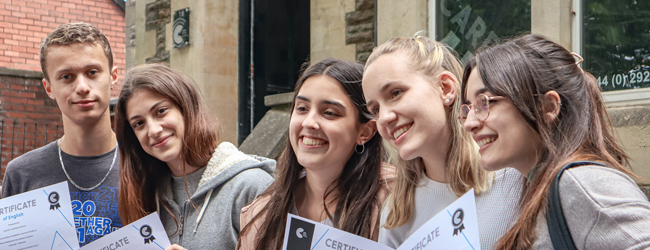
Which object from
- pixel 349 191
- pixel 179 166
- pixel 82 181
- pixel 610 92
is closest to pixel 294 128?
pixel 349 191

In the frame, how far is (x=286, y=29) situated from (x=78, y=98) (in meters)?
5.38

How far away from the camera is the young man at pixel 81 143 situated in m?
2.81

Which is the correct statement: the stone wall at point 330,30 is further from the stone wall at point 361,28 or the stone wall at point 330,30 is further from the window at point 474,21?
the window at point 474,21

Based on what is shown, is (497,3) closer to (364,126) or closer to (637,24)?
(637,24)

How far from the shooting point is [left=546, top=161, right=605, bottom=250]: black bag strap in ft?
4.36

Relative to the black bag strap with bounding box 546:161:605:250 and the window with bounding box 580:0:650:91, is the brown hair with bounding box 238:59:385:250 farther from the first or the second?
the window with bounding box 580:0:650:91

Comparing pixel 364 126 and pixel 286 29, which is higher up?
pixel 286 29

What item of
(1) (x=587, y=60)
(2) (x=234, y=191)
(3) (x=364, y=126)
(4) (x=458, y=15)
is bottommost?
(2) (x=234, y=191)

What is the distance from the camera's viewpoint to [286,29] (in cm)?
802

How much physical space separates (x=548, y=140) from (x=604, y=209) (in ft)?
0.91

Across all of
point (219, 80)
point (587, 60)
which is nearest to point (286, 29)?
point (219, 80)

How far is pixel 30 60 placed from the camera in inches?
Result: 560

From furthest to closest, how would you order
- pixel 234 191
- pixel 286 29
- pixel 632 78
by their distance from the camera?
pixel 286 29 < pixel 632 78 < pixel 234 191

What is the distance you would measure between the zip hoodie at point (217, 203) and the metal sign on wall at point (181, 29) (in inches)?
190
